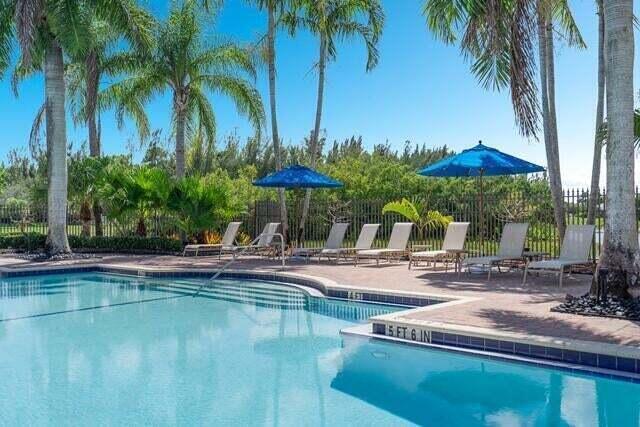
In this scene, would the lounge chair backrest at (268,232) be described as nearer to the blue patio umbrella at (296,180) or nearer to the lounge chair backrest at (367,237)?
the blue patio umbrella at (296,180)

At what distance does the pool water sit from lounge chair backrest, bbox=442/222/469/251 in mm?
3525

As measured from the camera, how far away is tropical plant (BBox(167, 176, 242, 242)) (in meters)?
17.8

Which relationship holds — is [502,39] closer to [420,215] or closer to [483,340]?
[483,340]

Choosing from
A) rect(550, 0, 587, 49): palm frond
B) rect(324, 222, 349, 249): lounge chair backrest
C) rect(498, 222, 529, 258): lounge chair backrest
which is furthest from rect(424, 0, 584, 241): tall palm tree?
rect(324, 222, 349, 249): lounge chair backrest

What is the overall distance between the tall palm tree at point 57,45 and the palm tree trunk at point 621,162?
12.3 metres

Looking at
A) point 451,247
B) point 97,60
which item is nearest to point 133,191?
point 97,60

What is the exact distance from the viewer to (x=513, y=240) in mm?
11461

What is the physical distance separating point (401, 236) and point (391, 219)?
16.7 ft

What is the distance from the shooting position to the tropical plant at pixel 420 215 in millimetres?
15695

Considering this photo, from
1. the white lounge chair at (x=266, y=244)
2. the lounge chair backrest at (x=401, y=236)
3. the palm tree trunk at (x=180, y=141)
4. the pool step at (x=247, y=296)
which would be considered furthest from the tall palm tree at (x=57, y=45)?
the lounge chair backrest at (x=401, y=236)

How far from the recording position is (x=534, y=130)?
8797mm

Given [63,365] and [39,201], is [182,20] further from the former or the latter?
[63,365]

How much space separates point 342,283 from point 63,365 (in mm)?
5153

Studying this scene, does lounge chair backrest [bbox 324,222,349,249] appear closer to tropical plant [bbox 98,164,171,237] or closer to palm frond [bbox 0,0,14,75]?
tropical plant [bbox 98,164,171,237]
